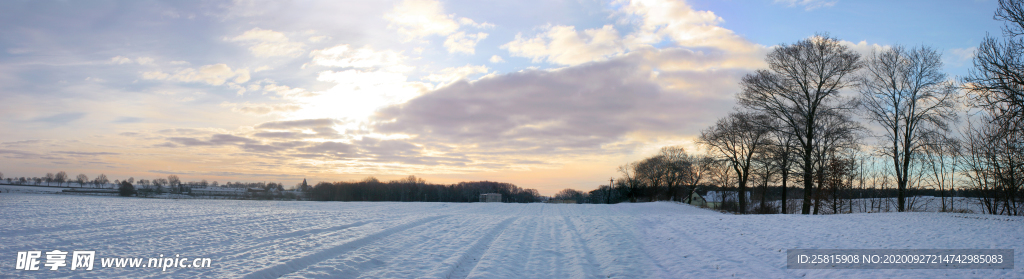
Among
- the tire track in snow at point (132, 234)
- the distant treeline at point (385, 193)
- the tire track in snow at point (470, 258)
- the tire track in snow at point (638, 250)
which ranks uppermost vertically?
the tire track in snow at point (638, 250)

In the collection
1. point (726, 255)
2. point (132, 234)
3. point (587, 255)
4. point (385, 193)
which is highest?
point (726, 255)

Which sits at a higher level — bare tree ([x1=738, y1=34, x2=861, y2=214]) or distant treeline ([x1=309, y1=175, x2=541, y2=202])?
bare tree ([x1=738, y1=34, x2=861, y2=214])

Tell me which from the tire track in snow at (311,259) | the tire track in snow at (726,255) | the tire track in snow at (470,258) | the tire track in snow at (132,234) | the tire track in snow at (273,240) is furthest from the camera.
Answer: the tire track in snow at (132,234)

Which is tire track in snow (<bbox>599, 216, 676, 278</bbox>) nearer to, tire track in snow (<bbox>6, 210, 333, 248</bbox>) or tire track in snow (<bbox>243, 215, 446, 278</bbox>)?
tire track in snow (<bbox>243, 215, 446, 278</bbox>)

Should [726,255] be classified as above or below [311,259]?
above

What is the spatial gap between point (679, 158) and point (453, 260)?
6434 cm

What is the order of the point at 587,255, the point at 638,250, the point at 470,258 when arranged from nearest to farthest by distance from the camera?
the point at 470,258 < the point at 587,255 < the point at 638,250

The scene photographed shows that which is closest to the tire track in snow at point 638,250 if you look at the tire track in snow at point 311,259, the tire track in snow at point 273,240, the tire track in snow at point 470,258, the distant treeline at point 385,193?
the tire track in snow at point 470,258

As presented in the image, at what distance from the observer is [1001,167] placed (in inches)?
735

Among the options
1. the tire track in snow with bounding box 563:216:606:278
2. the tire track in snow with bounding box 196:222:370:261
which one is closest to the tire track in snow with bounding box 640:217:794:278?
the tire track in snow with bounding box 563:216:606:278

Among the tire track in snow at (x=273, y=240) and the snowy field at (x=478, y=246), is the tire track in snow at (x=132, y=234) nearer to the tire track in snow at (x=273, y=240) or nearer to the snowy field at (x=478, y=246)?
the snowy field at (x=478, y=246)

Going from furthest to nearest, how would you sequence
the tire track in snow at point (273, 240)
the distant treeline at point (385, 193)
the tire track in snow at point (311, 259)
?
1. the distant treeline at point (385, 193)
2. the tire track in snow at point (273, 240)
3. the tire track in snow at point (311, 259)

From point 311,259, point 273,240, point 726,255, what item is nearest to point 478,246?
point 311,259

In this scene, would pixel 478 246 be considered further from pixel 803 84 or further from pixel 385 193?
pixel 385 193
